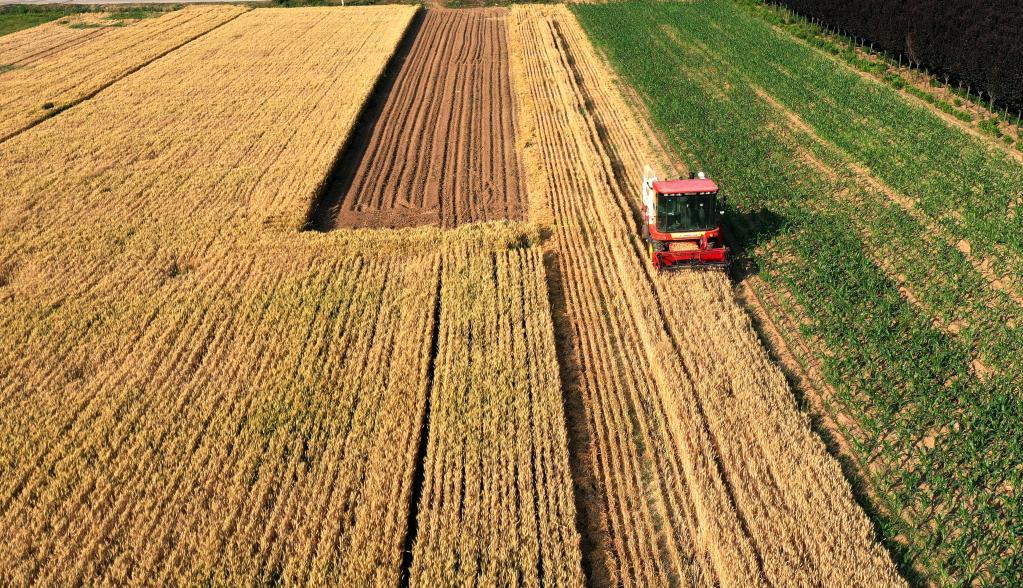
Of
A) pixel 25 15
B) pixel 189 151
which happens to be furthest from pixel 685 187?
pixel 25 15

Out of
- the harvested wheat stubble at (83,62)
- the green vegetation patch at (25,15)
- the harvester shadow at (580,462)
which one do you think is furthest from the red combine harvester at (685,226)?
the green vegetation patch at (25,15)

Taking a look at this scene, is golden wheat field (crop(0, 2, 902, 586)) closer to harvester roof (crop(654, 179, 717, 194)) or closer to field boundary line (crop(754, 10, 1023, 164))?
harvester roof (crop(654, 179, 717, 194))

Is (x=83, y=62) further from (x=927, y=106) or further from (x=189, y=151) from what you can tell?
(x=927, y=106)

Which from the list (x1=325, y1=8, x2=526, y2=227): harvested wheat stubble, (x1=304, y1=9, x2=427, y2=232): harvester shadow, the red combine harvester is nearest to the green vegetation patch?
(x1=304, y1=9, x2=427, y2=232): harvester shadow

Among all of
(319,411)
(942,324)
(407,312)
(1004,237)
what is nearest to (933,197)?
(1004,237)

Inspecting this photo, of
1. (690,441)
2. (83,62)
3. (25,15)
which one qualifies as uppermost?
(25,15)

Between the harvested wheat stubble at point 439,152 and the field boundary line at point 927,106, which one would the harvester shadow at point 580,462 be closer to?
the harvested wheat stubble at point 439,152

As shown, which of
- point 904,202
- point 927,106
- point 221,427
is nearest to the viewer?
point 221,427
